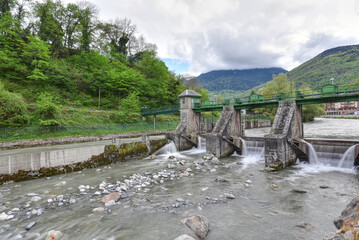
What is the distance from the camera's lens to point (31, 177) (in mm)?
13484

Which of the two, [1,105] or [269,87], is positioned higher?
[269,87]

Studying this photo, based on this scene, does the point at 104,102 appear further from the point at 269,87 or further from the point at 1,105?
the point at 269,87

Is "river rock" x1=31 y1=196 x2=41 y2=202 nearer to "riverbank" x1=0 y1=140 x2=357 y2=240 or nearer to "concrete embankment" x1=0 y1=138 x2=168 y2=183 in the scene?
"riverbank" x1=0 y1=140 x2=357 y2=240

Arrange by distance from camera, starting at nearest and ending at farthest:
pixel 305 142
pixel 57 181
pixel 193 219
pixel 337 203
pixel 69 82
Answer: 1. pixel 193 219
2. pixel 337 203
3. pixel 57 181
4. pixel 305 142
5. pixel 69 82

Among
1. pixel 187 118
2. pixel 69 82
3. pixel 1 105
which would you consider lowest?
pixel 187 118

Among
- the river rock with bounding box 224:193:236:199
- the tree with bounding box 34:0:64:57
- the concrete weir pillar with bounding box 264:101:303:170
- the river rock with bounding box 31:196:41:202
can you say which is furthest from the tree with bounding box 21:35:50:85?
the concrete weir pillar with bounding box 264:101:303:170

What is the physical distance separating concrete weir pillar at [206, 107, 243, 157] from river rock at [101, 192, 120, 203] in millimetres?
13407

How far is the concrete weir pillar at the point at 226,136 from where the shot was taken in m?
20.7

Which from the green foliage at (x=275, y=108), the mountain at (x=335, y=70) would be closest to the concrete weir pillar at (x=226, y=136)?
the green foliage at (x=275, y=108)

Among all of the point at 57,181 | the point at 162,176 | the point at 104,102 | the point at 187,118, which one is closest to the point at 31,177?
the point at 57,181

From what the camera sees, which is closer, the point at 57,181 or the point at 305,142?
the point at 57,181

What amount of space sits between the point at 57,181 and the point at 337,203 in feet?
59.2

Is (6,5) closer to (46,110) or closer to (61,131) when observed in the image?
(46,110)

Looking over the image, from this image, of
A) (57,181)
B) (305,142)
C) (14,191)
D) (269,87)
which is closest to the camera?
(14,191)
